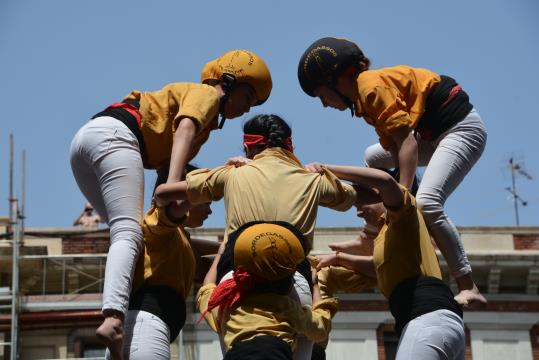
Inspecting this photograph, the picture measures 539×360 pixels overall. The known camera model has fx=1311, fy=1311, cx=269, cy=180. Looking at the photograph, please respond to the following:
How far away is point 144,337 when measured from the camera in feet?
25.5

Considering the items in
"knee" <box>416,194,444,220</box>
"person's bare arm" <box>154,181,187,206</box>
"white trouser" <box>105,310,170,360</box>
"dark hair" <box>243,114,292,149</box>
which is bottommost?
"white trouser" <box>105,310,170,360</box>

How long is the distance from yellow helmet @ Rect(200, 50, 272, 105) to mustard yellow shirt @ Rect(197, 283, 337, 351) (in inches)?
74.9

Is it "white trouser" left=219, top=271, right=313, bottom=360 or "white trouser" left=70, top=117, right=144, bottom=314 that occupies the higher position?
"white trouser" left=70, top=117, right=144, bottom=314

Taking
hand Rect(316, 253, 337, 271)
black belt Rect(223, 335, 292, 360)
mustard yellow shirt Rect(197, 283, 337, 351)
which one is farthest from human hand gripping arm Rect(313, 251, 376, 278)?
black belt Rect(223, 335, 292, 360)

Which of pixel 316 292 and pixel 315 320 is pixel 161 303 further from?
pixel 315 320

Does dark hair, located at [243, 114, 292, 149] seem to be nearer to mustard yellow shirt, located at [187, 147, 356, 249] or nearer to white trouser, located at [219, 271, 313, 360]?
mustard yellow shirt, located at [187, 147, 356, 249]

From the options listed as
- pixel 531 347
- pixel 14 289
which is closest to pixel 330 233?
pixel 531 347

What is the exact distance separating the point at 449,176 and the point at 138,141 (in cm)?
198

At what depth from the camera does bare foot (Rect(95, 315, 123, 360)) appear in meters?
7.40

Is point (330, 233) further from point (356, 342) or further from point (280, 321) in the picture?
point (280, 321)

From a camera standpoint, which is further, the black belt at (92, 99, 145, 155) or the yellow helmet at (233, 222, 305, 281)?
the black belt at (92, 99, 145, 155)

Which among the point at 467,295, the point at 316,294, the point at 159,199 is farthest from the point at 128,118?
the point at 467,295

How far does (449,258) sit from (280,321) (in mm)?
1518

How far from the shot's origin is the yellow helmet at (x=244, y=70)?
8570 millimetres
